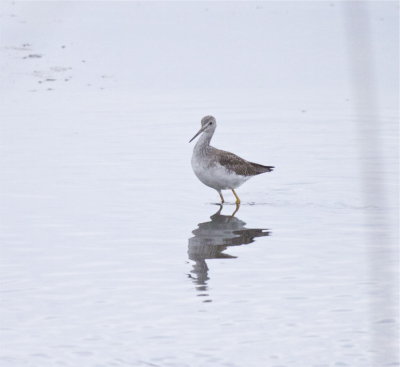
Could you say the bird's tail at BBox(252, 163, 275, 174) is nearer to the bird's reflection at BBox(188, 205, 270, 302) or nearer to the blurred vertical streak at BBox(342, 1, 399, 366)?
the blurred vertical streak at BBox(342, 1, 399, 366)

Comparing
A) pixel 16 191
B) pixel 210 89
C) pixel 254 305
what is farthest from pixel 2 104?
pixel 254 305

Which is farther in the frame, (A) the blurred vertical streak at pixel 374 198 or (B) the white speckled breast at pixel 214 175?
(B) the white speckled breast at pixel 214 175

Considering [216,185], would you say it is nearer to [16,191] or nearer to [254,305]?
[16,191]

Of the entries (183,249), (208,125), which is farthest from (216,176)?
(183,249)

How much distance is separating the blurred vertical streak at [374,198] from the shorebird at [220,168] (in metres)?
1.51

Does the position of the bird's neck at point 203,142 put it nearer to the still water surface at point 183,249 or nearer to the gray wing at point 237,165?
the gray wing at point 237,165

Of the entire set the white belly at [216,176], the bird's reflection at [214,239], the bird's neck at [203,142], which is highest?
the bird's neck at [203,142]

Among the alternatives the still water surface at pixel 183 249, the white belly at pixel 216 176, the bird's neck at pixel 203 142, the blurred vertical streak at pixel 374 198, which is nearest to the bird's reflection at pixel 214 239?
the still water surface at pixel 183 249

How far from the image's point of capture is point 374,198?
28.9ft

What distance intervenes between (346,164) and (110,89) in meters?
6.84

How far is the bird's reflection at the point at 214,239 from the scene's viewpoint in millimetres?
8180

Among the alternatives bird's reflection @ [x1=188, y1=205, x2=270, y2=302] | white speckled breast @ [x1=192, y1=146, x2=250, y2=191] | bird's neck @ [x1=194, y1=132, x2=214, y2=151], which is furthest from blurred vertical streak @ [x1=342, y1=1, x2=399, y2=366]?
bird's neck @ [x1=194, y1=132, x2=214, y2=151]

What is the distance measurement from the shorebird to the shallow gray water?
32cm

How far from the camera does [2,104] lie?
58.0 feet
